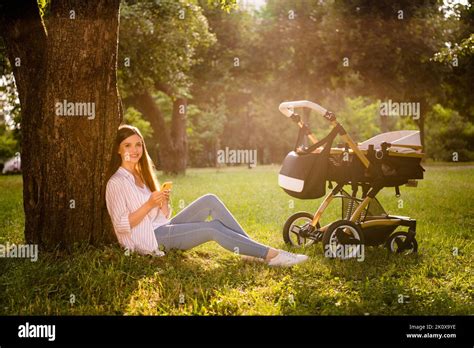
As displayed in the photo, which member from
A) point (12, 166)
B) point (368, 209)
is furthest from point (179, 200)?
point (12, 166)

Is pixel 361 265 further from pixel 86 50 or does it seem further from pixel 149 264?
pixel 86 50

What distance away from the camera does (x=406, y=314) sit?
14.1 ft

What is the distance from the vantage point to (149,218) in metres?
5.41

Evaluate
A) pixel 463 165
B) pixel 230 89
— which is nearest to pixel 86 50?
pixel 463 165

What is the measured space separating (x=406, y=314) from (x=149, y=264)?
241 cm

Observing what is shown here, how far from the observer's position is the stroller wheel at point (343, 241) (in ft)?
18.9

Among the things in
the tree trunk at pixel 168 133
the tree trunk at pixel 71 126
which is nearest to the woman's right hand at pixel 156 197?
the tree trunk at pixel 71 126

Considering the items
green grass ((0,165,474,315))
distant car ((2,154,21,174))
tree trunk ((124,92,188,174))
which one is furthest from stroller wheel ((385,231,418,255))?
distant car ((2,154,21,174))

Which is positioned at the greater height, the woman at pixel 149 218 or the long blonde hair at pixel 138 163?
the long blonde hair at pixel 138 163

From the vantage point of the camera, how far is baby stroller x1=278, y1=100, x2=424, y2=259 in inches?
225

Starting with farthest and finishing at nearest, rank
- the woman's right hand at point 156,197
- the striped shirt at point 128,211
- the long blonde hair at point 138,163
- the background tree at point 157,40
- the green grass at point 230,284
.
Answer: the background tree at point 157,40 → the long blonde hair at point 138,163 → the striped shirt at point 128,211 → the woman's right hand at point 156,197 → the green grass at point 230,284

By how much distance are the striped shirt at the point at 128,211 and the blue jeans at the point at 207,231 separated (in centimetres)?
15

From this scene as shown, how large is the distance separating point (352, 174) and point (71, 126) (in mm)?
3008

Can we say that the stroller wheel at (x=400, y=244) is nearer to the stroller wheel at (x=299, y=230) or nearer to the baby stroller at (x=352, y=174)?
the baby stroller at (x=352, y=174)
